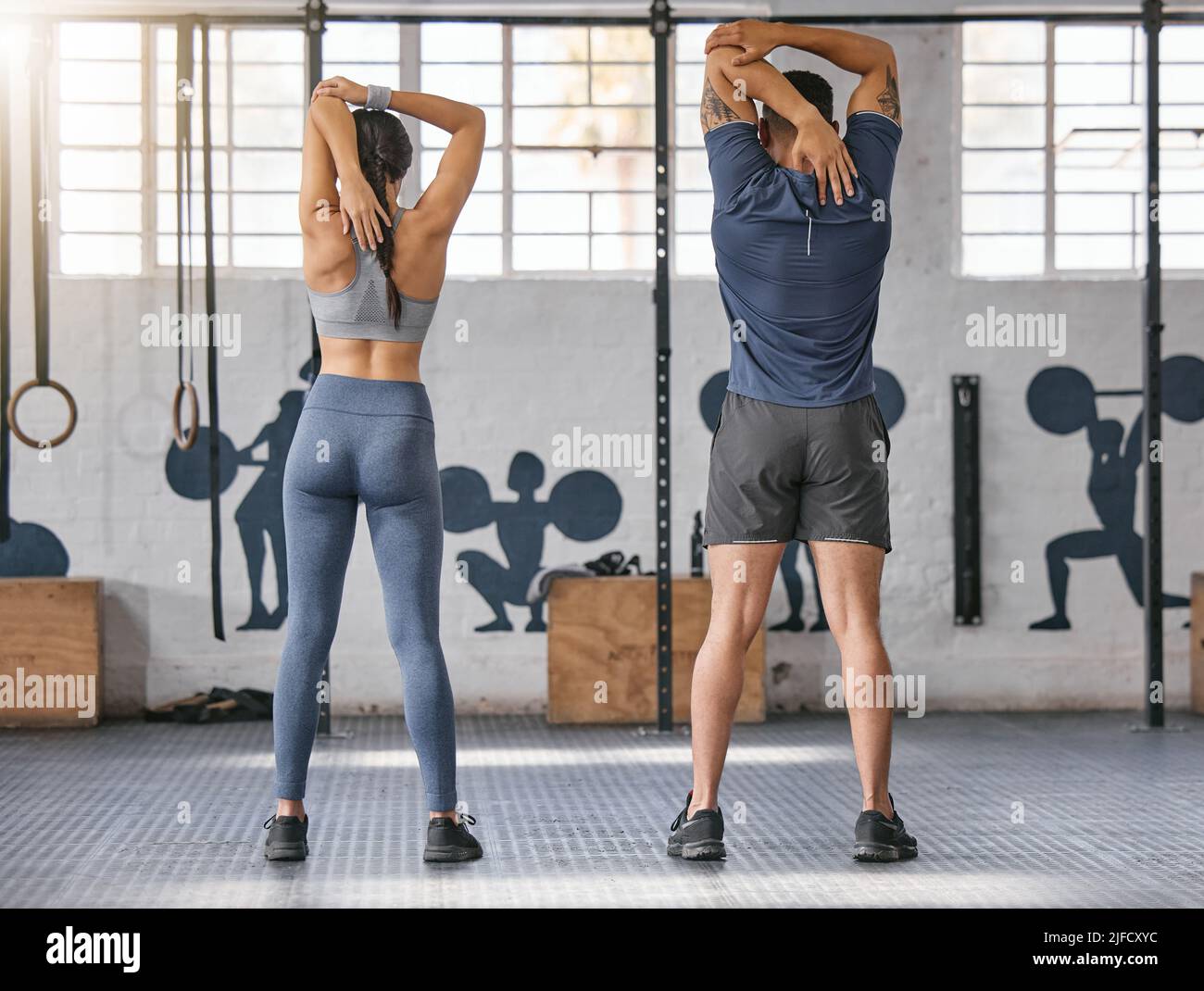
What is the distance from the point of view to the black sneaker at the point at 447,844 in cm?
283

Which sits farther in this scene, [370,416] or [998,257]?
[998,257]

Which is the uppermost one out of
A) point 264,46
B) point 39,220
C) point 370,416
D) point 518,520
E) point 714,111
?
point 264,46

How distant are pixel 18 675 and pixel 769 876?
363 cm

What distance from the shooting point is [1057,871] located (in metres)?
2.78

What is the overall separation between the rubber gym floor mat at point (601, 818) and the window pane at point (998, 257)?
6.61 ft

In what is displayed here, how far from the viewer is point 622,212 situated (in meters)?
5.98

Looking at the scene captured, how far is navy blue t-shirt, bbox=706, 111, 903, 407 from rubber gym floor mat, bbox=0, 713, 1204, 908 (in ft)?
3.33

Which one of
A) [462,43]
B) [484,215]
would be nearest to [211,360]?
[484,215]

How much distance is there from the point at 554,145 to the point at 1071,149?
90.6 inches

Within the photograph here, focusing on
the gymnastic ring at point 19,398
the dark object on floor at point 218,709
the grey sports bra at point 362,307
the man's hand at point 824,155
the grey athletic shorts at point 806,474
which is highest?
the man's hand at point 824,155

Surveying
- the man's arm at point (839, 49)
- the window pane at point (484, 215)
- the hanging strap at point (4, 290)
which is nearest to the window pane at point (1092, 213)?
the window pane at point (484, 215)

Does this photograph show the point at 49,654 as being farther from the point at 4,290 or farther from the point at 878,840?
the point at 878,840

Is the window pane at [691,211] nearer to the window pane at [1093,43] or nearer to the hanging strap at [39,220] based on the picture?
the window pane at [1093,43]

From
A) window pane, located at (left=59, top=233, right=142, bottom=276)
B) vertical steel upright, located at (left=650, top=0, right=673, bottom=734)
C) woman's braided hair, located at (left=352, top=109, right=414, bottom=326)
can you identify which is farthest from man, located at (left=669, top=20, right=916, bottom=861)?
window pane, located at (left=59, top=233, right=142, bottom=276)
